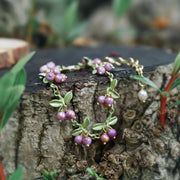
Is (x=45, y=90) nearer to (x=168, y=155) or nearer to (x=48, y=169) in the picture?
(x=48, y=169)

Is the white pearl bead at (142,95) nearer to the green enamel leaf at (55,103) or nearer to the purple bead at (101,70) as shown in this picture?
the purple bead at (101,70)

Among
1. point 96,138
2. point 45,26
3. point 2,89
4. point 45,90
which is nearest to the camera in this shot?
point 2,89

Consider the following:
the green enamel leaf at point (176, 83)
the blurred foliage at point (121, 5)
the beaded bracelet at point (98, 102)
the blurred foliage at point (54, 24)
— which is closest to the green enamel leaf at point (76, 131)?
the beaded bracelet at point (98, 102)

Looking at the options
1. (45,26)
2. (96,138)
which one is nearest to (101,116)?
(96,138)

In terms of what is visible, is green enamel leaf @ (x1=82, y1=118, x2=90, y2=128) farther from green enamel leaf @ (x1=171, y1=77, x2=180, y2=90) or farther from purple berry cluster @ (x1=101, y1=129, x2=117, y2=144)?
green enamel leaf @ (x1=171, y1=77, x2=180, y2=90)

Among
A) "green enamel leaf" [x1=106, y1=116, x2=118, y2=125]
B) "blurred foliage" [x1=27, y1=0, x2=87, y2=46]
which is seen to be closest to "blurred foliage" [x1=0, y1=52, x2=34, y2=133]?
"green enamel leaf" [x1=106, y1=116, x2=118, y2=125]

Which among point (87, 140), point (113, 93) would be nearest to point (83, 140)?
point (87, 140)

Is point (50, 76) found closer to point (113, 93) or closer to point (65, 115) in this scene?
point (65, 115)
